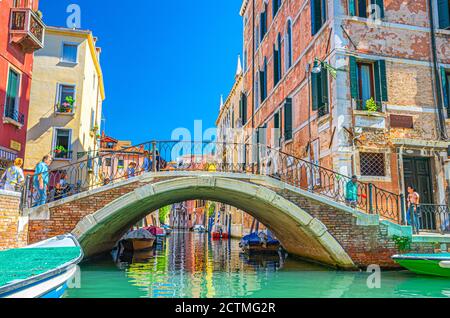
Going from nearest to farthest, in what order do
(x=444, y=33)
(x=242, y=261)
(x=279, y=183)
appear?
(x=279, y=183)
(x=444, y=33)
(x=242, y=261)

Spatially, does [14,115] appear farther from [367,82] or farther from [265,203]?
[367,82]

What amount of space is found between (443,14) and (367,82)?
3279 millimetres

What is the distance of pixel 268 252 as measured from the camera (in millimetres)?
15125

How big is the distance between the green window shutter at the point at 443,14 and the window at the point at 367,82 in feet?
8.19

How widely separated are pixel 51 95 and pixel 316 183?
12.4m

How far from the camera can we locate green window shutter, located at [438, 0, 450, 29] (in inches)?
460

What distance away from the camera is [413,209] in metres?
9.63

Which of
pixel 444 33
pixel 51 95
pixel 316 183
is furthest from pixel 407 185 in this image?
pixel 51 95

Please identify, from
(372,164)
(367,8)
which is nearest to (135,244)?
(372,164)

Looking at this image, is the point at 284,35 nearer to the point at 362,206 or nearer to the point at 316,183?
the point at 316,183

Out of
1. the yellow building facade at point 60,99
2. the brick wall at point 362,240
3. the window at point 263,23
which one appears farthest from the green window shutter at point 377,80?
the yellow building facade at point 60,99

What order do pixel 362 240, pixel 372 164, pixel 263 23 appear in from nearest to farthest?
pixel 362 240 < pixel 372 164 < pixel 263 23

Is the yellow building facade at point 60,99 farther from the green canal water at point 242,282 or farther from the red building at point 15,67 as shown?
the green canal water at point 242,282

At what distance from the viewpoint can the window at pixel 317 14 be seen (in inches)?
467
